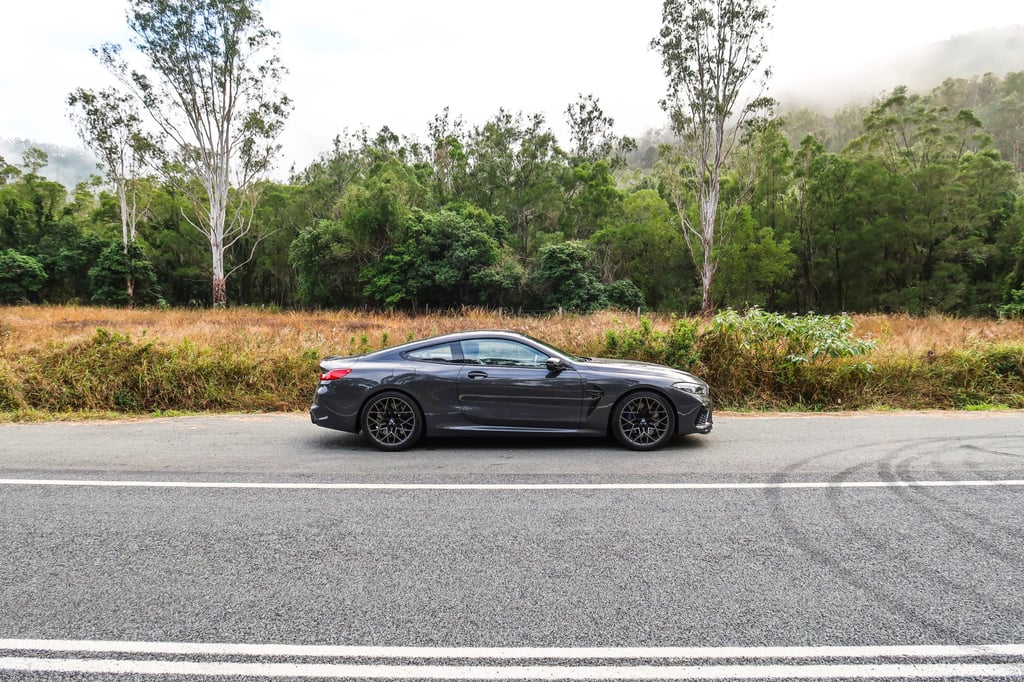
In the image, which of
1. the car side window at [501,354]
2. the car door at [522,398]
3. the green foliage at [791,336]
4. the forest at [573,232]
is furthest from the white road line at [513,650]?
the forest at [573,232]

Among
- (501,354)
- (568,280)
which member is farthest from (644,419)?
(568,280)

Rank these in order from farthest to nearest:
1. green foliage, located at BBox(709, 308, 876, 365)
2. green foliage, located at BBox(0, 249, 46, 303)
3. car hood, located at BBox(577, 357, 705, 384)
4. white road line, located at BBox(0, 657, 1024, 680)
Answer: green foliage, located at BBox(0, 249, 46, 303), green foliage, located at BBox(709, 308, 876, 365), car hood, located at BBox(577, 357, 705, 384), white road line, located at BBox(0, 657, 1024, 680)

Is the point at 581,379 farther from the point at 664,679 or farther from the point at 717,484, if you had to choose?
the point at 664,679

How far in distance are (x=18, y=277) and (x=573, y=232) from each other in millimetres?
42161

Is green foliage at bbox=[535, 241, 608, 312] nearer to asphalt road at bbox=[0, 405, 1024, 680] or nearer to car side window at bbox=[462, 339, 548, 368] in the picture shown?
car side window at bbox=[462, 339, 548, 368]

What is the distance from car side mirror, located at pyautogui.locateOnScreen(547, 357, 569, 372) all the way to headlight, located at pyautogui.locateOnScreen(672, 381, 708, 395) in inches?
51.7

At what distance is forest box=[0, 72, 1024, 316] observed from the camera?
38.8 metres

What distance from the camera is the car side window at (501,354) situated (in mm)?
6941

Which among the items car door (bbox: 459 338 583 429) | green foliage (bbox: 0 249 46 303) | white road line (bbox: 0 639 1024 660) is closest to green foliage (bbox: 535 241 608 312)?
car door (bbox: 459 338 583 429)

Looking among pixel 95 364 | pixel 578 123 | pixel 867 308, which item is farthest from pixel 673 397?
pixel 578 123

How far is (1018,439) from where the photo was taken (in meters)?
7.37

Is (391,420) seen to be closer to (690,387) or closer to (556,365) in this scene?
(556,365)

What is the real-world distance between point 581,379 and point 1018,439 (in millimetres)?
5704

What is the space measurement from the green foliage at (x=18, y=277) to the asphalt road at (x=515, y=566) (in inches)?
1842
